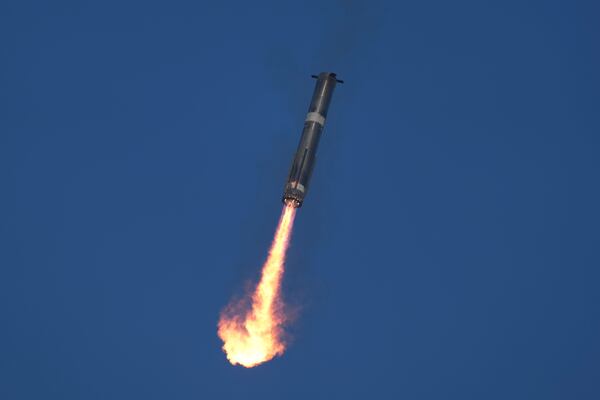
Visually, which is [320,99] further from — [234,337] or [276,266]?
[234,337]

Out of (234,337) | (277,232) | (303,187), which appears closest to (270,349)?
(234,337)

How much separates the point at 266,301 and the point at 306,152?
10631mm

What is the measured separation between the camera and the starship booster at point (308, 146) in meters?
46.7

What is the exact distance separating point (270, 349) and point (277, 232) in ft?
20.2

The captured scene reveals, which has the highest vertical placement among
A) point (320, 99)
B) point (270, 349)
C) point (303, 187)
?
point (320, 99)

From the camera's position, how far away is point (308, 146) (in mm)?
47719

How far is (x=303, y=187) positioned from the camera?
46781 millimetres

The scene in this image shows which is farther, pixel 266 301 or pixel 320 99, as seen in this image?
pixel 266 301

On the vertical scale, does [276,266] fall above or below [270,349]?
above

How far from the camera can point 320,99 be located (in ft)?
162

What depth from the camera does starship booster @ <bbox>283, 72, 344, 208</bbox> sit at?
153 ft

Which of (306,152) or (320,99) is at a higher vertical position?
(320,99)

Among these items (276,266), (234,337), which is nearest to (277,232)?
(276,266)

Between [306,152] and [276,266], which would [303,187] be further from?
[276,266]
